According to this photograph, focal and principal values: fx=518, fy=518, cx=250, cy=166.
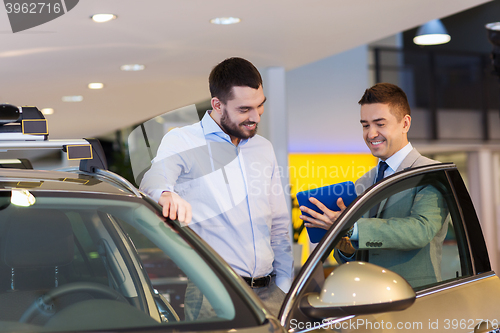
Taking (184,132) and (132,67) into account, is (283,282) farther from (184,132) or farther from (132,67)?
(132,67)

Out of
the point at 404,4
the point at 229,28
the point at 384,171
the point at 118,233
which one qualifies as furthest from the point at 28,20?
the point at 384,171

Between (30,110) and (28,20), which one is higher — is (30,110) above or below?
below

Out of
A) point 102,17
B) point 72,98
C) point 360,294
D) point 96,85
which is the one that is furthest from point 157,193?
point 72,98

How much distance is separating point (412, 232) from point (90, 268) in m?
1.23

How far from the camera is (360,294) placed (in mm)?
1284

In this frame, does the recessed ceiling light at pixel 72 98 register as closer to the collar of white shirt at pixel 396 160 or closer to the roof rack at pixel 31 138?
the roof rack at pixel 31 138

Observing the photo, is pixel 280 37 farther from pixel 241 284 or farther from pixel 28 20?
pixel 241 284

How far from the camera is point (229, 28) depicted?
462cm

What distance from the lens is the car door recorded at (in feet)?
4.28

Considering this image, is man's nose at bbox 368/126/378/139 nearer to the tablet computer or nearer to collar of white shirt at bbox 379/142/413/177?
collar of white shirt at bbox 379/142/413/177

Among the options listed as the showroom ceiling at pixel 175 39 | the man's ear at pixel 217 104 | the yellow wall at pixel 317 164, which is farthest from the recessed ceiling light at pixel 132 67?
the man's ear at pixel 217 104

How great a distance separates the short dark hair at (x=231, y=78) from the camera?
204cm

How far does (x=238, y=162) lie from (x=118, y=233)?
1.95 feet

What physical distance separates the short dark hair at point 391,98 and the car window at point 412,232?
410 millimetres
